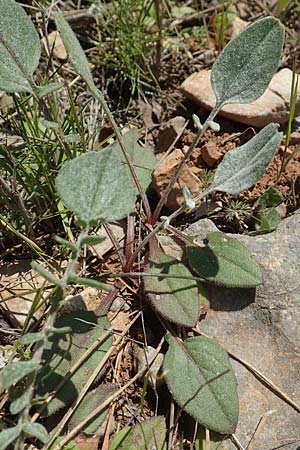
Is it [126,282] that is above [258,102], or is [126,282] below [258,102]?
below

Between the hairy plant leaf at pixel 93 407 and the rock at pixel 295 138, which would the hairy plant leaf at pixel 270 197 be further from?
the hairy plant leaf at pixel 93 407

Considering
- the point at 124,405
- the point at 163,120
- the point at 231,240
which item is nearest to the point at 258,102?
the point at 163,120

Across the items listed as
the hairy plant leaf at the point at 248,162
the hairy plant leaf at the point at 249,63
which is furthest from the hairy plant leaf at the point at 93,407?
the hairy plant leaf at the point at 249,63

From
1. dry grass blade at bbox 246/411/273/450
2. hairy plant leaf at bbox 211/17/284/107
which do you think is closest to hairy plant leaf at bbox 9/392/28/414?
dry grass blade at bbox 246/411/273/450

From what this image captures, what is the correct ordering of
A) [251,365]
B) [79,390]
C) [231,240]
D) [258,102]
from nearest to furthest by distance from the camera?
[79,390], [251,365], [231,240], [258,102]

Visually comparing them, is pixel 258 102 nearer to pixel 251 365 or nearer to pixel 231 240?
pixel 231 240
